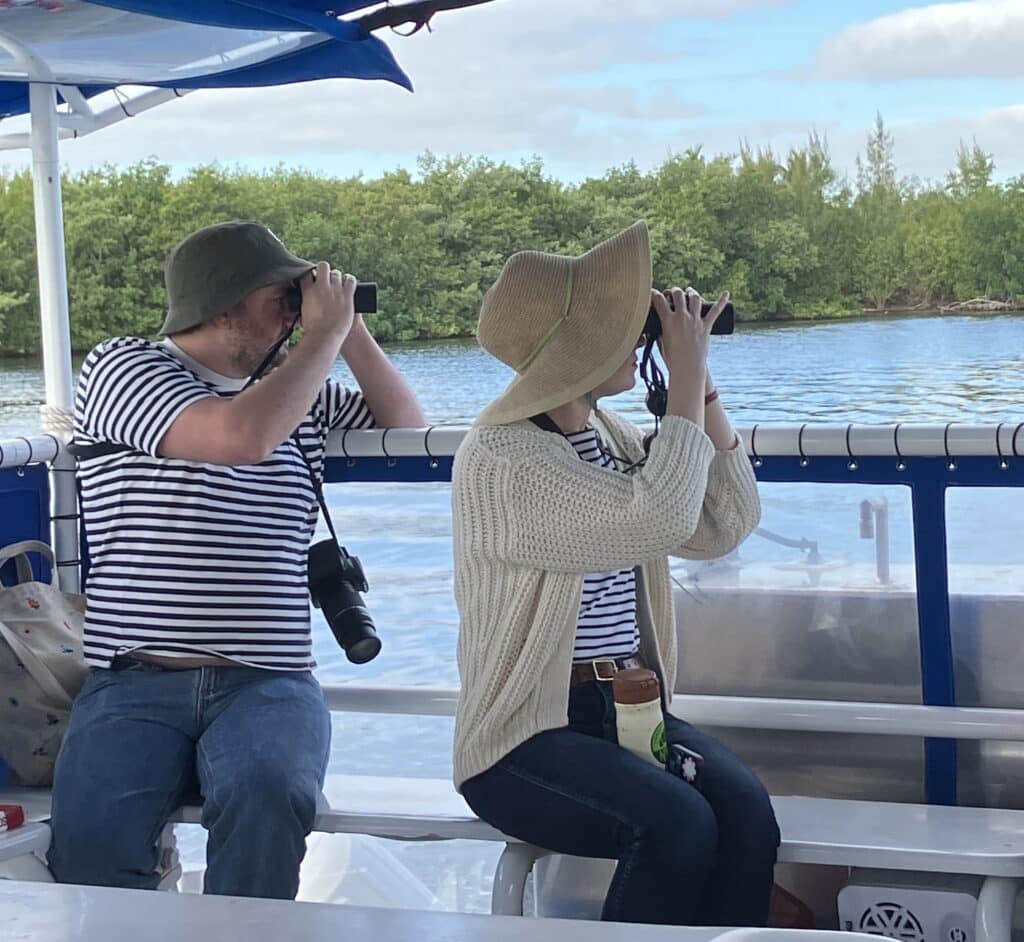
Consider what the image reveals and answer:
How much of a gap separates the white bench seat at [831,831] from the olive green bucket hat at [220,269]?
69 centimetres

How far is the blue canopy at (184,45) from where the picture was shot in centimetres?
250

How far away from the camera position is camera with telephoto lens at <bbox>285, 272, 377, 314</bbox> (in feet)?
6.51

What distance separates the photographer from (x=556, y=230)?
2183 cm

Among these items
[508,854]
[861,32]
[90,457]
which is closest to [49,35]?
[90,457]

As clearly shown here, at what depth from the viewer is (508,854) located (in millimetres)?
1741

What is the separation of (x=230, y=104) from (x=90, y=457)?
28.0m

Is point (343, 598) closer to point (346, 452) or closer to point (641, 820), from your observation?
point (346, 452)

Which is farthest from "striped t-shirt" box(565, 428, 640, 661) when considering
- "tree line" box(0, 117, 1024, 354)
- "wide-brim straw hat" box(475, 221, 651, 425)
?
"tree line" box(0, 117, 1024, 354)

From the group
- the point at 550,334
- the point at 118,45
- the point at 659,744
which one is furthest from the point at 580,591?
the point at 118,45

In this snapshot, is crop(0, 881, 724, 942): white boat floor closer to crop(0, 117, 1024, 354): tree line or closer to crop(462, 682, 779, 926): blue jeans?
crop(462, 682, 779, 926): blue jeans

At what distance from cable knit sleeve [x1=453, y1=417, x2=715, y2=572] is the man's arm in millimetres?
422

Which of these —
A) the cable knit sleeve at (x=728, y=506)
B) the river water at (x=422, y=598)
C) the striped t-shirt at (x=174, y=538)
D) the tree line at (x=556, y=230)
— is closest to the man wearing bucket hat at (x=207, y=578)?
the striped t-shirt at (x=174, y=538)

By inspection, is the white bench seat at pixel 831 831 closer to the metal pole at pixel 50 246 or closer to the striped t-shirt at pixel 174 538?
the striped t-shirt at pixel 174 538

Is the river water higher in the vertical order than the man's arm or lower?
lower
